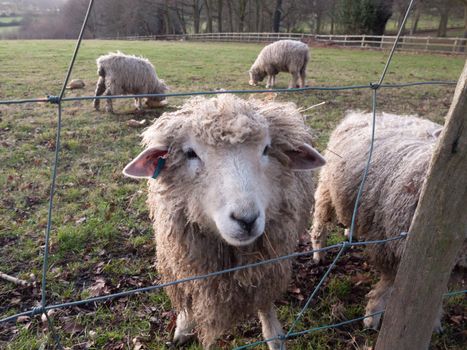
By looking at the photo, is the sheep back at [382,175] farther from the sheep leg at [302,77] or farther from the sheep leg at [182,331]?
the sheep leg at [302,77]

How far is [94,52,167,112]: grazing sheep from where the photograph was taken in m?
8.34

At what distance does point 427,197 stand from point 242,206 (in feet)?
2.90

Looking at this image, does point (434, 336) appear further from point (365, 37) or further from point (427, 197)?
point (365, 37)

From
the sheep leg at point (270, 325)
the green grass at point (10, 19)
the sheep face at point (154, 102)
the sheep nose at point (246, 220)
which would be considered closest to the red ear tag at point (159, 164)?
the sheep nose at point (246, 220)

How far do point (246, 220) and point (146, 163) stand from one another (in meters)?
0.85

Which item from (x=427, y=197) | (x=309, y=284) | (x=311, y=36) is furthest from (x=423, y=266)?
(x=311, y=36)

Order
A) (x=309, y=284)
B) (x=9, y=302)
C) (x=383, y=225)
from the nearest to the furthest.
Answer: (x=383, y=225)
(x=9, y=302)
(x=309, y=284)

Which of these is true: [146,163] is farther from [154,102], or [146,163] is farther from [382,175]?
[154,102]

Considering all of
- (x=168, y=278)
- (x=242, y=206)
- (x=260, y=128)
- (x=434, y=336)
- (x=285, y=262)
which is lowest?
(x=434, y=336)

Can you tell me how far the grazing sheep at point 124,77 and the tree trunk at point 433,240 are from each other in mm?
7564

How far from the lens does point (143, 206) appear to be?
14.7 ft

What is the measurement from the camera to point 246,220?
5.57ft

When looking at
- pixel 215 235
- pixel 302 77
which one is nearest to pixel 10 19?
pixel 302 77

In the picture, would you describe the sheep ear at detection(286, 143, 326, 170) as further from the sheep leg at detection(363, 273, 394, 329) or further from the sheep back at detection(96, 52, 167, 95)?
the sheep back at detection(96, 52, 167, 95)
